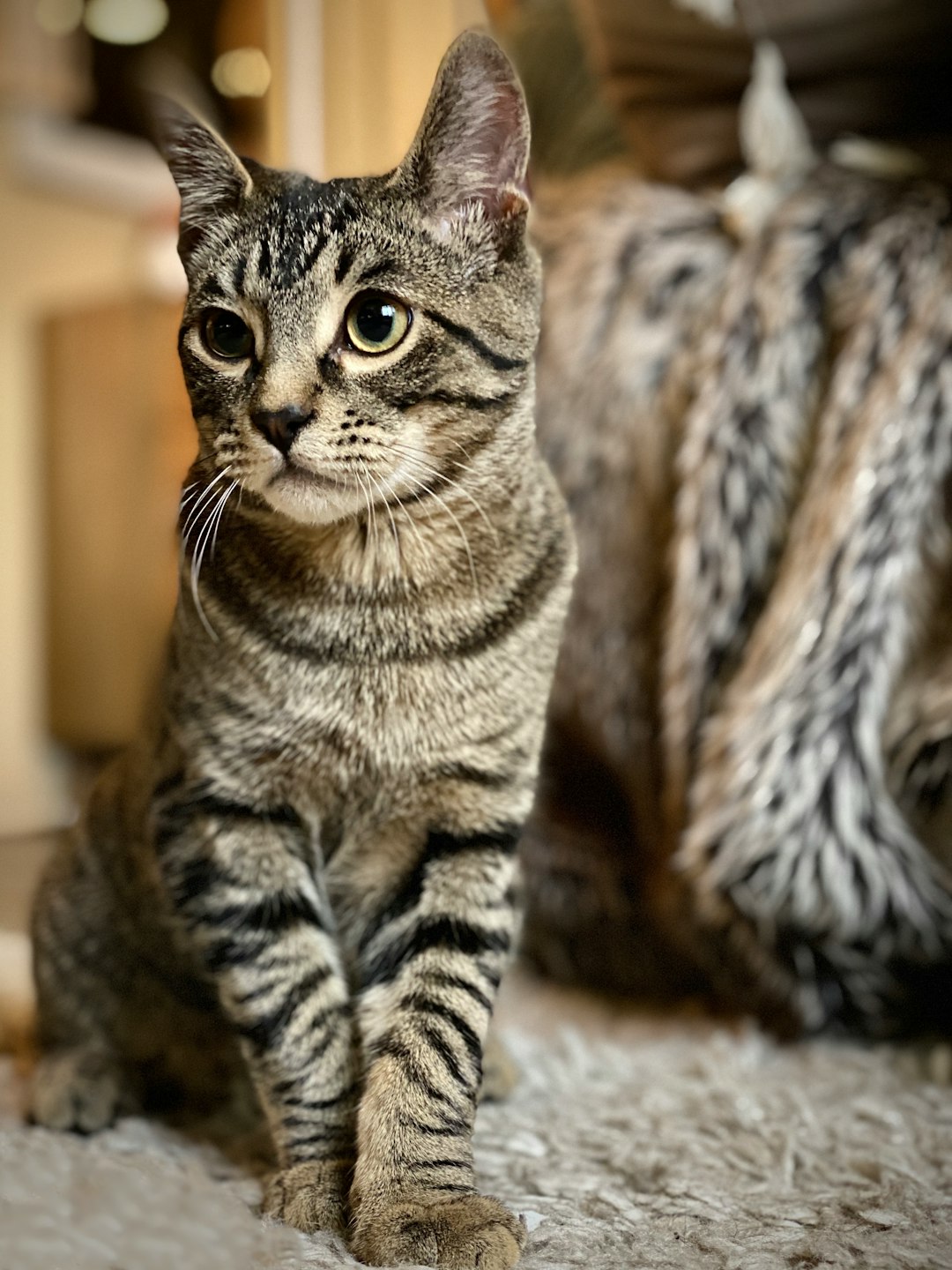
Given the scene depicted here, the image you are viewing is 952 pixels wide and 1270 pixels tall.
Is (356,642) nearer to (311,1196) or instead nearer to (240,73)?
(311,1196)

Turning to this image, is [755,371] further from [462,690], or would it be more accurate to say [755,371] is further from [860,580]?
[462,690]

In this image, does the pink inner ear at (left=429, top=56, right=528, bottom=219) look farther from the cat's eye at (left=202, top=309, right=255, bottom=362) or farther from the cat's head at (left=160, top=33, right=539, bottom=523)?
the cat's eye at (left=202, top=309, right=255, bottom=362)

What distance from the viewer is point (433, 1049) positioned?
0.77 metres

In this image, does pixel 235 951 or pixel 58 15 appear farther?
pixel 58 15

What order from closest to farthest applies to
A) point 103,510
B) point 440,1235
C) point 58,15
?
point 440,1235 → point 58,15 → point 103,510

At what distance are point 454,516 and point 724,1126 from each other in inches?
20.2

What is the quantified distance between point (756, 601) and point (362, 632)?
1.67 feet

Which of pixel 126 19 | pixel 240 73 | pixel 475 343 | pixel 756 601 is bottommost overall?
pixel 756 601

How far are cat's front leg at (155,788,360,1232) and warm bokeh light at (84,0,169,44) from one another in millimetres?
2075

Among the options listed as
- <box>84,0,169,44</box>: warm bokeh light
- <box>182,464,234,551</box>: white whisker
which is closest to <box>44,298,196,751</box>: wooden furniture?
<box>84,0,169,44</box>: warm bokeh light

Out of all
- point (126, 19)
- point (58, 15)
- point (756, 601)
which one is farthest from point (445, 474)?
point (126, 19)

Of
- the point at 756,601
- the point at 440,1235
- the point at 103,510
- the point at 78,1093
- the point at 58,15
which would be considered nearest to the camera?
the point at 440,1235

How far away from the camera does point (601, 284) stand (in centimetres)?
128

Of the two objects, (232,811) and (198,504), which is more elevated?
(198,504)
